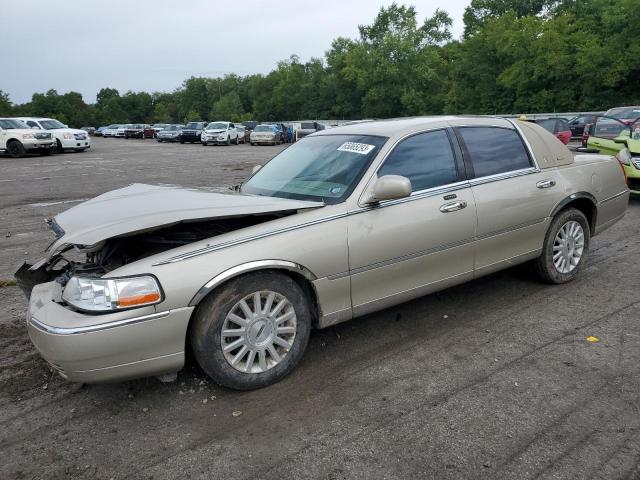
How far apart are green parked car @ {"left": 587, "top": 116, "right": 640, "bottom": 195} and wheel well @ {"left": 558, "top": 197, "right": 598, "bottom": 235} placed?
158 inches

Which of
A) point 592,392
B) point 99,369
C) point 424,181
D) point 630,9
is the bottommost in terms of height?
point 592,392

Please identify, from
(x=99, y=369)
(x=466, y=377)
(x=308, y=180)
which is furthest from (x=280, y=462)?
(x=308, y=180)

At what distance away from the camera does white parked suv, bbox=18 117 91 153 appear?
25.0m

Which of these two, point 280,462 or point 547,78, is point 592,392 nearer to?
point 280,462

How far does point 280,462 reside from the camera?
2.62 metres

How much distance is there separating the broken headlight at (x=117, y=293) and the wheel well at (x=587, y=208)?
3948 mm

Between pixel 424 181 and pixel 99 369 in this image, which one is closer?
pixel 99 369

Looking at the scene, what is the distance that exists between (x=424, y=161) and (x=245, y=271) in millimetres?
1739

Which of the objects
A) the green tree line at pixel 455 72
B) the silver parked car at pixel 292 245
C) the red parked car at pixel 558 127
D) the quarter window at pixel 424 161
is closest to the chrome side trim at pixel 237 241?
the silver parked car at pixel 292 245

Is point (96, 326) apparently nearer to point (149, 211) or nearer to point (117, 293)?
point (117, 293)

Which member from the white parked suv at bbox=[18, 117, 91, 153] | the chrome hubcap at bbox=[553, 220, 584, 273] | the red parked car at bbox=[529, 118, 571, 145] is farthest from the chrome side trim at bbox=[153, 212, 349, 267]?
the white parked suv at bbox=[18, 117, 91, 153]

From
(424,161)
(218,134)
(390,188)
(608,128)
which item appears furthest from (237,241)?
(218,134)

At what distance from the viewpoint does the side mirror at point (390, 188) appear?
3.44m

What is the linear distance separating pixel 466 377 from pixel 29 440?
258cm
